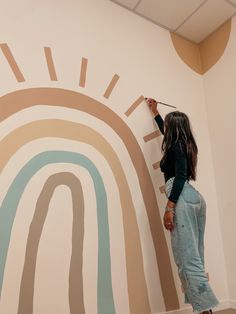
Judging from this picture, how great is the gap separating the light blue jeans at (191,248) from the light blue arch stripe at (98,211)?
35 centimetres

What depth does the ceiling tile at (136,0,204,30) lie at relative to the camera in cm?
217

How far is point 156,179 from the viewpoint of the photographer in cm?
194

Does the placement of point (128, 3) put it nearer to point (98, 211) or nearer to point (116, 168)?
point (116, 168)

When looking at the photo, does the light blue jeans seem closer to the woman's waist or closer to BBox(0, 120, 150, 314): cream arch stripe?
the woman's waist

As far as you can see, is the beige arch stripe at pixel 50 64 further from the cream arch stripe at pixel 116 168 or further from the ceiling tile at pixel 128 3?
the ceiling tile at pixel 128 3

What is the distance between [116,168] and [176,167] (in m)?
0.35

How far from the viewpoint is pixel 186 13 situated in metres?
2.27

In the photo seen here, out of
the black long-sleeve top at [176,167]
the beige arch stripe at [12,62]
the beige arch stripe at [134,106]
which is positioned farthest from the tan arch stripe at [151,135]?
the beige arch stripe at [12,62]

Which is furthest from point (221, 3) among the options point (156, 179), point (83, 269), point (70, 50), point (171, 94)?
point (83, 269)

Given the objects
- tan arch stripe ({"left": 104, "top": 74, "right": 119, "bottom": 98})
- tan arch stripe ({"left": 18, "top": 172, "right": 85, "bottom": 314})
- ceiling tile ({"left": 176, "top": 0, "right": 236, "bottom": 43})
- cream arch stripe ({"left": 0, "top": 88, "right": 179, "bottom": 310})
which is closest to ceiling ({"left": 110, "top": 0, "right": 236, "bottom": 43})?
ceiling tile ({"left": 176, "top": 0, "right": 236, "bottom": 43})

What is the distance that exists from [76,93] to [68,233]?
758mm

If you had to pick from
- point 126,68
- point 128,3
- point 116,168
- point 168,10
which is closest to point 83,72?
point 126,68

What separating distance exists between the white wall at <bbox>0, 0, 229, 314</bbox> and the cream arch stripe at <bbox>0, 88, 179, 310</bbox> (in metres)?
0.04

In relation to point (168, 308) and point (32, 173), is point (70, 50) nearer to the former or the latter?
point (32, 173)
